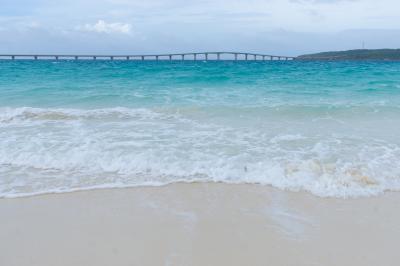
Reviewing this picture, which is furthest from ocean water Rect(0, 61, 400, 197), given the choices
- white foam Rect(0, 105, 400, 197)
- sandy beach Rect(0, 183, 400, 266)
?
sandy beach Rect(0, 183, 400, 266)

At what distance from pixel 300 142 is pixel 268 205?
3352 millimetres

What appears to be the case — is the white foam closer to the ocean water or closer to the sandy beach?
the ocean water

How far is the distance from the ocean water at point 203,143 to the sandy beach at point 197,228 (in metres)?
0.47

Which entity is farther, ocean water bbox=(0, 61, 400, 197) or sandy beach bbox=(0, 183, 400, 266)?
ocean water bbox=(0, 61, 400, 197)

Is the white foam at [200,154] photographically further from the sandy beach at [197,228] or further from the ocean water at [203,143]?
the sandy beach at [197,228]

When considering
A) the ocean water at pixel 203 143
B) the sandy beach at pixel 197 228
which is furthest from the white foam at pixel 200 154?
the sandy beach at pixel 197 228

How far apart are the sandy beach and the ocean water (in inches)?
18.7

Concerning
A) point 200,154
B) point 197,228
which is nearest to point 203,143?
point 200,154

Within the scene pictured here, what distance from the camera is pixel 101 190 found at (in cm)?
577

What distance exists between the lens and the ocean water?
6.19m

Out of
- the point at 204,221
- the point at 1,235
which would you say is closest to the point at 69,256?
the point at 1,235

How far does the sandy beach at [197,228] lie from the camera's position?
3.96 metres

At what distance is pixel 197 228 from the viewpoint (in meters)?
4.57

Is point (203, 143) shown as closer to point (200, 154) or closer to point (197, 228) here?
point (200, 154)
